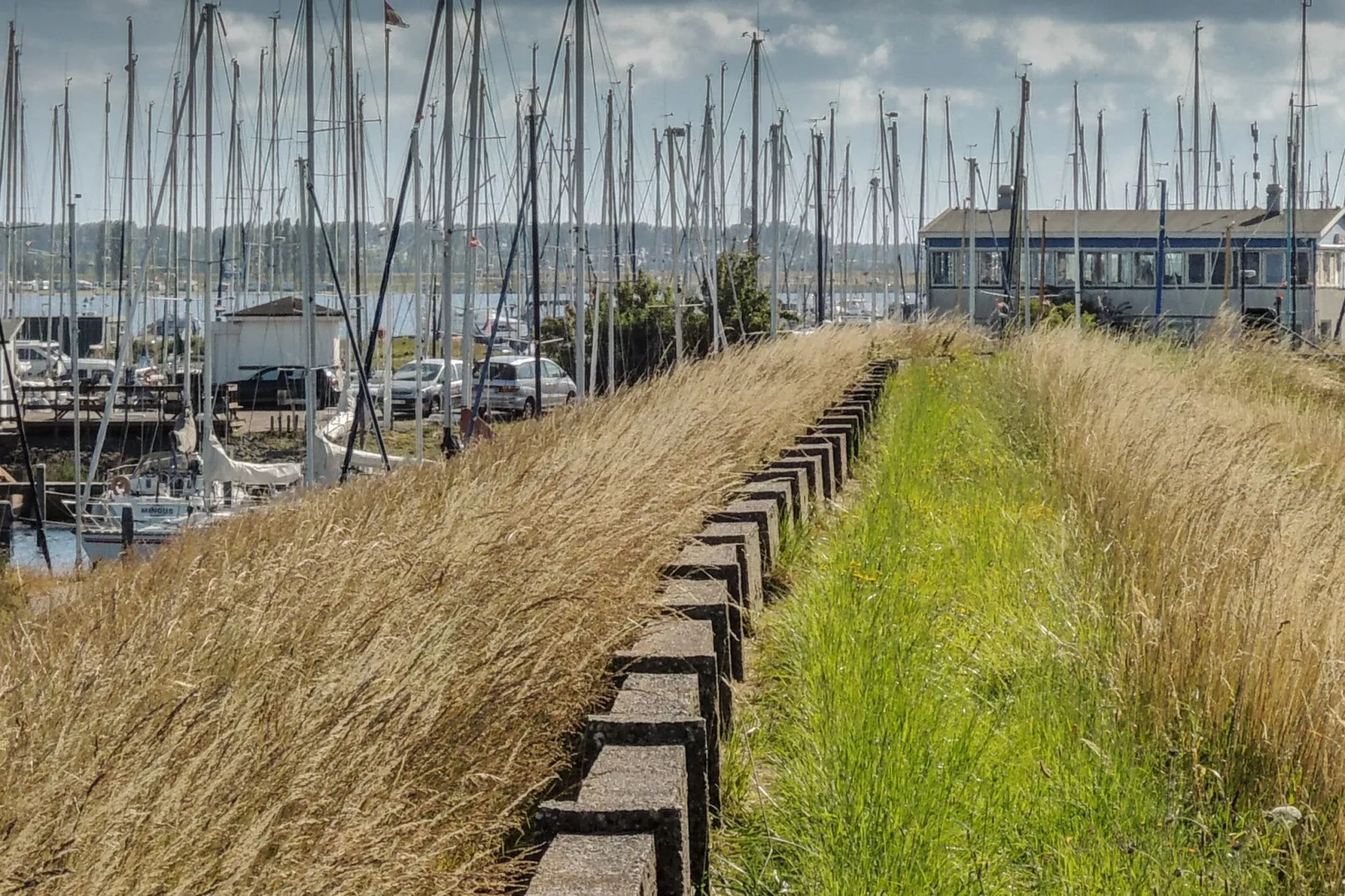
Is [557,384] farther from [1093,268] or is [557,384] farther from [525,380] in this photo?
[1093,268]

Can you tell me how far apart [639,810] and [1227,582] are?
3.74 m

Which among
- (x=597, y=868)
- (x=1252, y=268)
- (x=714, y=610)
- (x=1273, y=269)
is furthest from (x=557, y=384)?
(x=597, y=868)

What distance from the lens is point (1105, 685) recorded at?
22.9 ft

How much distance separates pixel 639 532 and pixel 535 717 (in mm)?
2097

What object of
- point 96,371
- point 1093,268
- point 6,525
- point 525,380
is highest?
point 1093,268

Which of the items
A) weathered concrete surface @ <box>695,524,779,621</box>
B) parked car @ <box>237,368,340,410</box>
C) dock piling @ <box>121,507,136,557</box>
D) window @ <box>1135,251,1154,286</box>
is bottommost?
dock piling @ <box>121,507,136,557</box>

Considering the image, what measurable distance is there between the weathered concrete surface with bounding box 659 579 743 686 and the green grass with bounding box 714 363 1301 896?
0.21m

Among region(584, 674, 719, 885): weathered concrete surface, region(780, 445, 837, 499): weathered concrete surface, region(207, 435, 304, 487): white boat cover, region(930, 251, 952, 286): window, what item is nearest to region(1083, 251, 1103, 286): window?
region(930, 251, 952, 286): window

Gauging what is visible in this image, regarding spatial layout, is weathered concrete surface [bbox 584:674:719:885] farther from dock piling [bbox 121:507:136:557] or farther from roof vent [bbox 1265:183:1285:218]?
roof vent [bbox 1265:183:1285:218]

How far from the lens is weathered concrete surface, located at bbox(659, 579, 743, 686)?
6.88 m

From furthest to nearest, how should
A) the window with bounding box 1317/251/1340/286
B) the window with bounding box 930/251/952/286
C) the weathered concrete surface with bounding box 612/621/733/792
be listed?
1. the window with bounding box 930/251/952/286
2. the window with bounding box 1317/251/1340/286
3. the weathered concrete surface with bounding box 612/621/733/792

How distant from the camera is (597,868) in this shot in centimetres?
424

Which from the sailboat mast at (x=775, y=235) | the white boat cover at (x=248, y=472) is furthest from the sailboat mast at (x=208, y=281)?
the sailboat mast at (x=775, y=235)

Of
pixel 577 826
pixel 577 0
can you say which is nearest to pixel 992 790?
pixel 577 826
